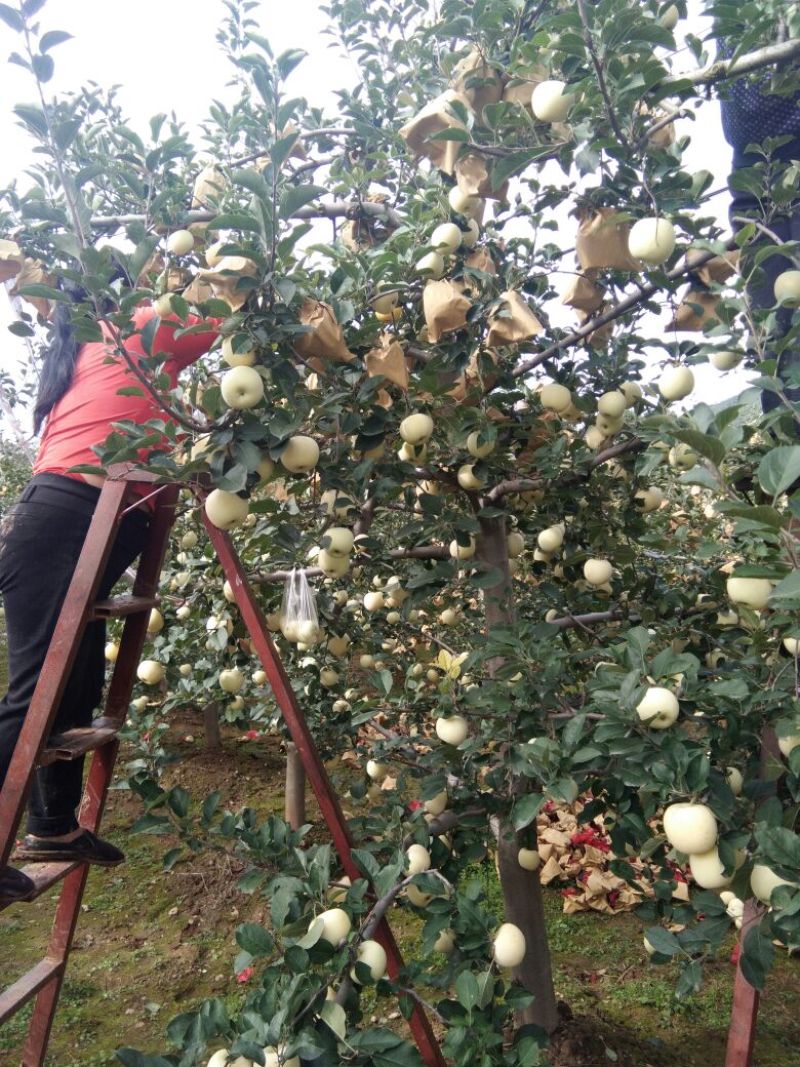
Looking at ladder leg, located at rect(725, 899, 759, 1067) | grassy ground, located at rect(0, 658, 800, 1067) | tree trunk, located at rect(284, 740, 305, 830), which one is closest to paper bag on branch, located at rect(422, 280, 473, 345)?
ladder leg, located at rect(725, 899, 759, 1067)

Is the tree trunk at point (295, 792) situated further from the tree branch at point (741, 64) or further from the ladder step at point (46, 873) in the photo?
the tree branch at point (741, 64)

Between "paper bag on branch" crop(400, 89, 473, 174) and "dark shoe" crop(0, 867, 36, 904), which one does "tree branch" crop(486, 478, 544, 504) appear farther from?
"dark shoe" crop(0, 867, 36, 904)

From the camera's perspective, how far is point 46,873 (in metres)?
1.68

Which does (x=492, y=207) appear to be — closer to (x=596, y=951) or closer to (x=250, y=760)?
(x=596, y=951)

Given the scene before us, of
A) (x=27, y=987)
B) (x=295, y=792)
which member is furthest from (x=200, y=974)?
(x=27, y=987)

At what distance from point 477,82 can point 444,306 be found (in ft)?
1.58

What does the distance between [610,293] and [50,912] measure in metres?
3.39

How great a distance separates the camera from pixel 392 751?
1.94 m

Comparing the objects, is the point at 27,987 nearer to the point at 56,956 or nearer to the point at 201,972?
the point at 56,956

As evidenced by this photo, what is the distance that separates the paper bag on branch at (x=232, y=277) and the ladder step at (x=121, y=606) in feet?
2.34

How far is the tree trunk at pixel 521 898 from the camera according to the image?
2049mm

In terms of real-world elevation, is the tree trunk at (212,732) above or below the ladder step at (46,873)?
below

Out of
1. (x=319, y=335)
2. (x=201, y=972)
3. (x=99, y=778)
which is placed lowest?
(x=201, y=972)

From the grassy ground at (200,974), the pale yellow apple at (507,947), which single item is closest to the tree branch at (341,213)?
the pale yellow apple at (507,947)
